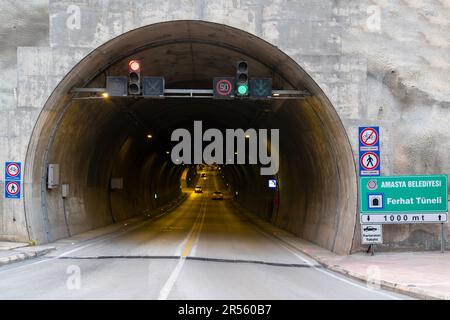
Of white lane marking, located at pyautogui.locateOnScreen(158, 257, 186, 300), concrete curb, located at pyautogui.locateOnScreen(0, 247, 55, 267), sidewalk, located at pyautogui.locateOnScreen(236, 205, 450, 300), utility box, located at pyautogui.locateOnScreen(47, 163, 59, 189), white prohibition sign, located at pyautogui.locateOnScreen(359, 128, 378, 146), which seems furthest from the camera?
utility box, located at pyautogui.locateOnScreen(47, 163, 59, 189)

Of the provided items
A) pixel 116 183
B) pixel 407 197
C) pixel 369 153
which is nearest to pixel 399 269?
pixel 407 197

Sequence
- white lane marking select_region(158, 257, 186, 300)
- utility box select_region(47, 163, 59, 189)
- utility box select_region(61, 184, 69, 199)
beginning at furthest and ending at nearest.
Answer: utility box select_region(61, 184, 69, 199), utility box select_region(47, 163, 59, 189), white lane marking select_region(158, 257, 186, 300)

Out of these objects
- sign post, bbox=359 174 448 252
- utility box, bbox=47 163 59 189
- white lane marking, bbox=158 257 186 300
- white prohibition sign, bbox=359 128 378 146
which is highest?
white prohibition sign, bbox=359 128 378 146

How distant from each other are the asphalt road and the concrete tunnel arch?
2.34 metres

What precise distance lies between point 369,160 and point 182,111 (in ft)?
55.9

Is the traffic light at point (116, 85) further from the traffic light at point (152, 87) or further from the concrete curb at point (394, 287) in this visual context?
the concrete curb at point (394, 287)

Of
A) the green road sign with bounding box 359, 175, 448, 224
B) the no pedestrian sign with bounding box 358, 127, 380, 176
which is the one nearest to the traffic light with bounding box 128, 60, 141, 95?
the no pedestrian sign with bounding box 358, 127, 380, 176

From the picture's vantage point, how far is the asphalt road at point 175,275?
9984mm

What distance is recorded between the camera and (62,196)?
21.2 meters

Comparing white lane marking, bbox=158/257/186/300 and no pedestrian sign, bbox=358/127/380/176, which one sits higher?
no pedestrian sign, bbox=358/127/380/176

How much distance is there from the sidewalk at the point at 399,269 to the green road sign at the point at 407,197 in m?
1.21

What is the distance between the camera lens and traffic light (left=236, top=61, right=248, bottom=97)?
52.2 ft

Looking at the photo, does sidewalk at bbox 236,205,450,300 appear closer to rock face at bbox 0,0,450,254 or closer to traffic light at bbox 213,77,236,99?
rock face at bbox 0,0,450,254

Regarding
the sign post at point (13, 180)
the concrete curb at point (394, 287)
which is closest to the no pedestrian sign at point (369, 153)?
the concrete curb at point (394, 287)
